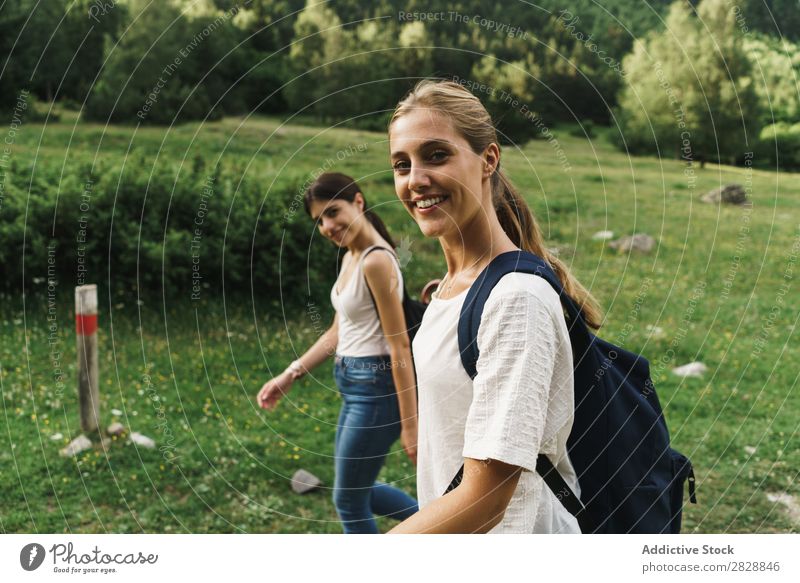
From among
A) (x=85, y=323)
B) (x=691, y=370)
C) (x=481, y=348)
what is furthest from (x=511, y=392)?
(x=691, y=370)

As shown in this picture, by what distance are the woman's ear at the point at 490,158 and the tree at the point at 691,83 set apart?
4.31 m

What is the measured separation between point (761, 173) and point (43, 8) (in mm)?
5841

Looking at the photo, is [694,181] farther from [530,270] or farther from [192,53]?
[530,270]

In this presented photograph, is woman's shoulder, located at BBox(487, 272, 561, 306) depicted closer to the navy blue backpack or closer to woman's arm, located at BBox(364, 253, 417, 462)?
the navy blue backpack

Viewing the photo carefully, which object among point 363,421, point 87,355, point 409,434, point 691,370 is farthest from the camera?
point 691,370

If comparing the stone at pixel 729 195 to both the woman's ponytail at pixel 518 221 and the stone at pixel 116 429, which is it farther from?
the woman's ponytail at pixel 518 221

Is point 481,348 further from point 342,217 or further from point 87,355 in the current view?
point 87,355

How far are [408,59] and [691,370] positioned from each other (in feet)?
8.69

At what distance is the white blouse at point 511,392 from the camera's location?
1404mm

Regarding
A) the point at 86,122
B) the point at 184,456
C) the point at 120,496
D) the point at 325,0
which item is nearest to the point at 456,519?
the point at 120,496

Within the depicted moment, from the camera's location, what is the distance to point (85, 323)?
13.5 feet

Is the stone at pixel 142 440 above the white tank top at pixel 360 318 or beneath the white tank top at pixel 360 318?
beneath

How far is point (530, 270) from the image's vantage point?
1.47m

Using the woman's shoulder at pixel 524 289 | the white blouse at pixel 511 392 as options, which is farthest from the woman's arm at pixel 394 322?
the woman's shoulder at pixel 524 289
